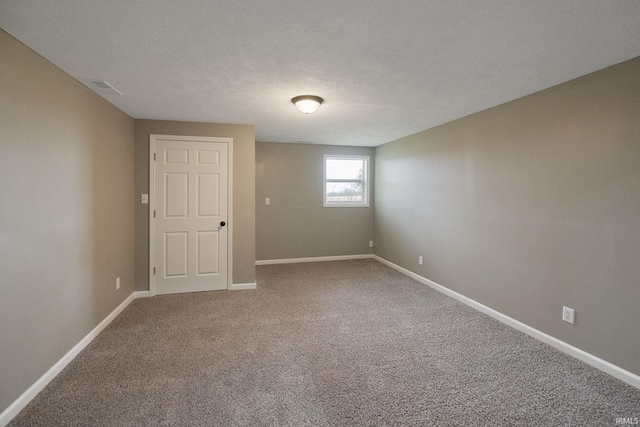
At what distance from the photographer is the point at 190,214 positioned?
406cm

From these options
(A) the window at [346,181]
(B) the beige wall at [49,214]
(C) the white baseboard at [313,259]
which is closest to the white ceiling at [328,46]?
(B) the beige wall at [49,214]

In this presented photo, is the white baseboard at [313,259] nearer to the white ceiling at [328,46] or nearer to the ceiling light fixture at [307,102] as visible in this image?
the white ceiling at [328,46]

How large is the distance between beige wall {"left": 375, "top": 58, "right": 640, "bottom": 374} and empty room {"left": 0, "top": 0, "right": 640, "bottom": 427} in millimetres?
17

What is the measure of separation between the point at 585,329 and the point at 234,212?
3.85m

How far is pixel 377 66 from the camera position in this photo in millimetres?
2293

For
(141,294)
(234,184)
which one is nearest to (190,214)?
(234,184)

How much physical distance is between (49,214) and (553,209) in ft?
13.3

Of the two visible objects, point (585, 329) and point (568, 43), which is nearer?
point (568, 43)

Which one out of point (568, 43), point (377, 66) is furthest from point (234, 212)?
point (568, 43)

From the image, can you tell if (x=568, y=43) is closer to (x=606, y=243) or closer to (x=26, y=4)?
(x=606, y=243)

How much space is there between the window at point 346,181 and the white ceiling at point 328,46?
286 centimetres

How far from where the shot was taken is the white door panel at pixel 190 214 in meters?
3.96

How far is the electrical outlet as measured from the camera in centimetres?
254

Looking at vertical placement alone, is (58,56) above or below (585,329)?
above
